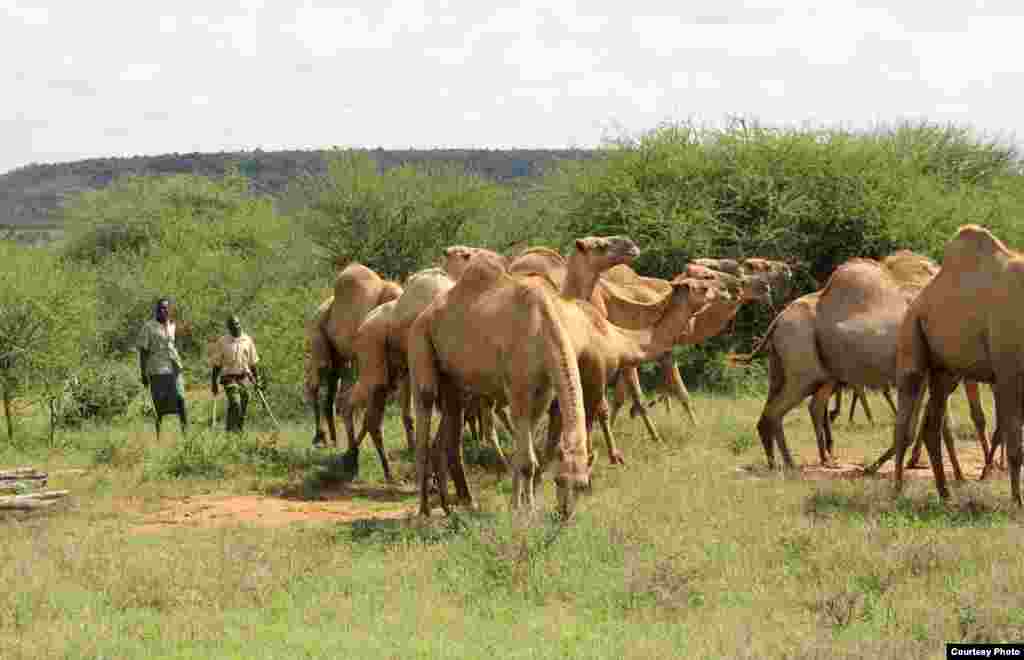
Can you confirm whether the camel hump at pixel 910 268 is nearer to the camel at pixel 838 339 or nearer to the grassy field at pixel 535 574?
the camel at pixel 838 339

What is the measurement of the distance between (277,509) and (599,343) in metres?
3.42

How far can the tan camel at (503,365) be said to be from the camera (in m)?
9.34

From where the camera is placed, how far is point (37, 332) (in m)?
20.2

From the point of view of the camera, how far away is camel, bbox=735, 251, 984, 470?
1243 centimetres

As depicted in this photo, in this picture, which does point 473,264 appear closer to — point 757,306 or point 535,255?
point 535,255

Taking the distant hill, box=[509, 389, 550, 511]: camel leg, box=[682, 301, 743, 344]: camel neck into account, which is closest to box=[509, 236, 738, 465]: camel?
box=[682, 301, 743, 344]: camel neck

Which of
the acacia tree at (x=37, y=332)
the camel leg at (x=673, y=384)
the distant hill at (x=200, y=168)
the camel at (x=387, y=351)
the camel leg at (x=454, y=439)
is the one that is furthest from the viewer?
the distant hill at (x=200, y=168)

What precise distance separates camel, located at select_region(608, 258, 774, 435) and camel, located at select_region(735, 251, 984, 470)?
3.00 feet

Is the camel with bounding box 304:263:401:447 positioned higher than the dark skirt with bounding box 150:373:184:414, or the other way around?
the camel with bounding box 304:263:401:447

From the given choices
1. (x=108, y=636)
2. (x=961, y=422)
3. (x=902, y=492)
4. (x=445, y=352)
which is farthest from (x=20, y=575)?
(x=961, y=422)

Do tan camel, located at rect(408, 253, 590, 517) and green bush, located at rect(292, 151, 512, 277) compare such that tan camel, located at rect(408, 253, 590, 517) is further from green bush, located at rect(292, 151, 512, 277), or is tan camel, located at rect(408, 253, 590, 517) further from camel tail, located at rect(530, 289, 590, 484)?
green bush, located at rect(292, 151, 512, 277)

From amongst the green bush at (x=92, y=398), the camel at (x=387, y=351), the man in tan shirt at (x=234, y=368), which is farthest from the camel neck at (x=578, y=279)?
the green bush at (x=92, y=398)

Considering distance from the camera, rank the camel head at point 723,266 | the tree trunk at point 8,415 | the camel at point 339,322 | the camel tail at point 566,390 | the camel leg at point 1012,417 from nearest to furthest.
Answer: the camel tail at point 566,390
the camel leg at point 1012,417
the camel at point 339,322
the camel head at point 723,266
the tree trunk at point 8,415

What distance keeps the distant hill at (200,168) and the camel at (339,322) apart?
83.6 meters
